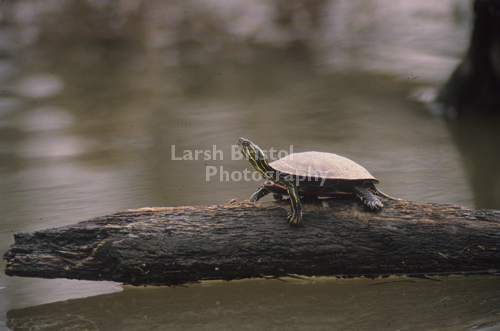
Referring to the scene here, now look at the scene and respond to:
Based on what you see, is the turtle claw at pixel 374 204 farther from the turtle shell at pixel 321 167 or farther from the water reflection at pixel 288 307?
the water reflection at pixel 288 307

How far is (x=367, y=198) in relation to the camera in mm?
2330

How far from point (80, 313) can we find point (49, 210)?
1999 mm

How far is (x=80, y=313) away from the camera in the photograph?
84.9 inches

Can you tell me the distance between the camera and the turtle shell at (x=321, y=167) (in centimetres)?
229

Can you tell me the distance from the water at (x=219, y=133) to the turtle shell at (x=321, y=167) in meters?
0.66

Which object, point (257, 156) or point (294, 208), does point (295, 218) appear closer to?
point (294, 208)

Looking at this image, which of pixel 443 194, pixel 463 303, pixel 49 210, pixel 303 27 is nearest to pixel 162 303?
pixel 463 303

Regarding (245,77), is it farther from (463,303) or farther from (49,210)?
(463,303)

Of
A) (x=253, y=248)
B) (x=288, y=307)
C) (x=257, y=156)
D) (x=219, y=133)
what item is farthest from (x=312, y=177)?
(x=219, y=133)

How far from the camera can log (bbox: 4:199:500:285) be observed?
2156mm

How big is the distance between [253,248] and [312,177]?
567 millimetres

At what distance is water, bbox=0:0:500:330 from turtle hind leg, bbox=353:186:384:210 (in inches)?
19.0

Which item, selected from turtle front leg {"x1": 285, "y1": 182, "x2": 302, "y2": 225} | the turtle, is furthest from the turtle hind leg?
turtle front leg {"x1": 285, "y1": 182, "x2": 302, "y2": 225}

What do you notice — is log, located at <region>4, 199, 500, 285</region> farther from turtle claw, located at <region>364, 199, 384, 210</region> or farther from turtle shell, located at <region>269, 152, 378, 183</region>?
turtle shell, located at <region>269, 152, 378, 183</region>
